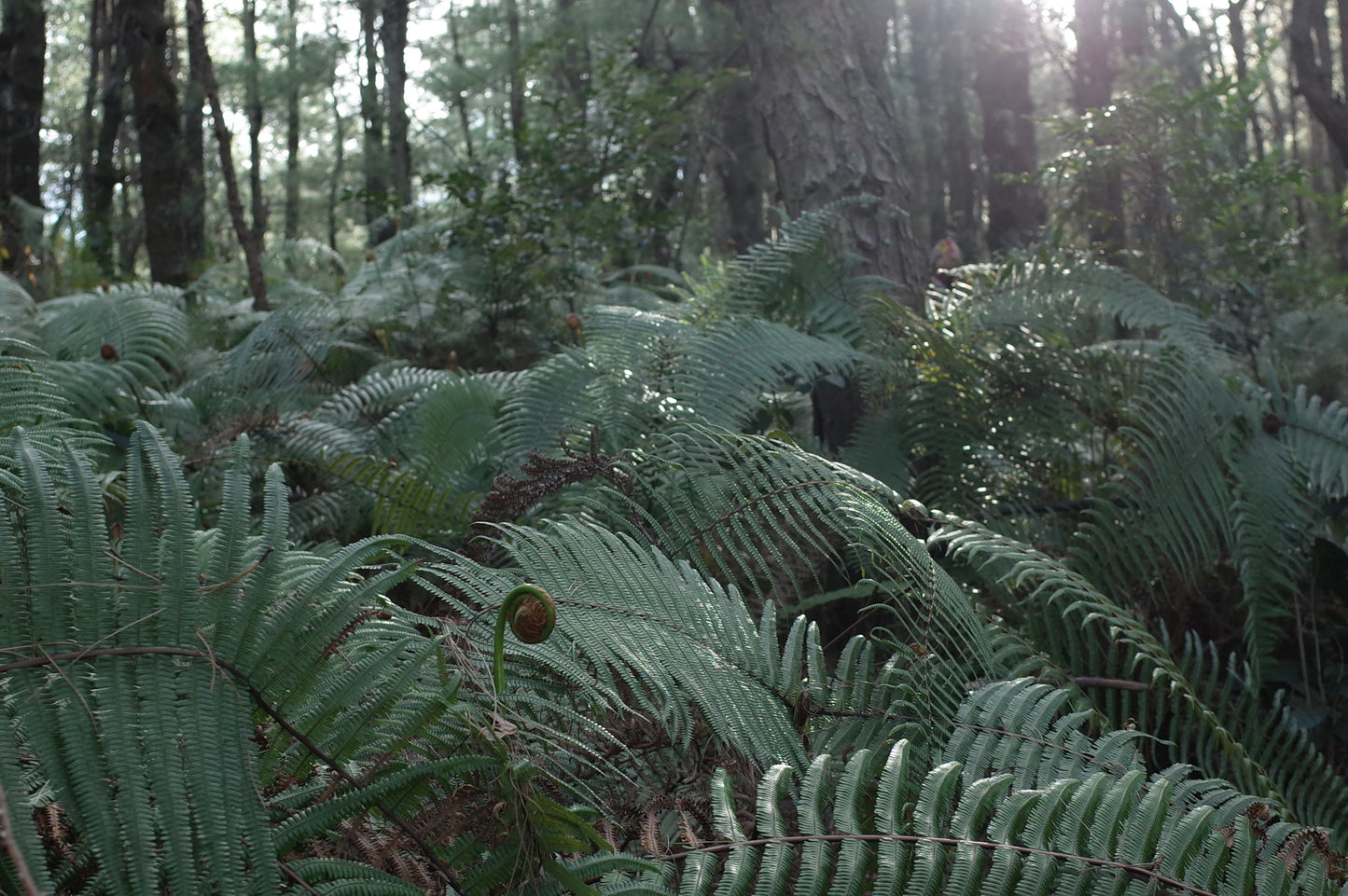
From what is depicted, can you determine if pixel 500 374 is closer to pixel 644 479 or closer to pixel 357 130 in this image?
pixel 644 479

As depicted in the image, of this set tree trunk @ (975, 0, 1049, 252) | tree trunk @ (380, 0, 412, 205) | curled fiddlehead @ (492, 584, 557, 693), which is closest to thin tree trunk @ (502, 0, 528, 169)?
tree trunk @ (380, 0, 412, 205)

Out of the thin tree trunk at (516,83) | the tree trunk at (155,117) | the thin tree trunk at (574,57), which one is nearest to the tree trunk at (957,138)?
the thin tree trunk at (574,57)

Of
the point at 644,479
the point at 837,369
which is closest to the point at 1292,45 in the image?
the point at 837,369

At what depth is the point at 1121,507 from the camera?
2.79m

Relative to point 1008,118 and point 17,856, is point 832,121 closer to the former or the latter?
point 17,856

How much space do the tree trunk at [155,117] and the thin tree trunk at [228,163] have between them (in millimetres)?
638

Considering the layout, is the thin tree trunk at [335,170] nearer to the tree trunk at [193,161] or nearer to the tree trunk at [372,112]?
the tree trunk at [372,112]

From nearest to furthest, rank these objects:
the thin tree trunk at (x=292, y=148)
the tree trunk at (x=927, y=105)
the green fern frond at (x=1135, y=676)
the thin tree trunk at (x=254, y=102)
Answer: the green fern frond at (x=1135, y=676), the thin tree trunk at (x=254, y=102), the thin tree trunk at (x=292, y=148), the tree trunk at (x=927, y=105)

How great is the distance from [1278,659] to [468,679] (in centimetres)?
245

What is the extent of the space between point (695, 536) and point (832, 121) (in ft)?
8.60

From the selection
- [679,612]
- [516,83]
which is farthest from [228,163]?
[679,612]

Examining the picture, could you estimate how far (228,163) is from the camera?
177 inches

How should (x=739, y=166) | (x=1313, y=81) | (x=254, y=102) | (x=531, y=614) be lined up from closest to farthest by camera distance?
(x=531, y=614) < (x=1313, y=81) < (x=739, y=166) < (x=254, y=102)

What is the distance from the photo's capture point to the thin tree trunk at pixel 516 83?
5689mm
